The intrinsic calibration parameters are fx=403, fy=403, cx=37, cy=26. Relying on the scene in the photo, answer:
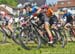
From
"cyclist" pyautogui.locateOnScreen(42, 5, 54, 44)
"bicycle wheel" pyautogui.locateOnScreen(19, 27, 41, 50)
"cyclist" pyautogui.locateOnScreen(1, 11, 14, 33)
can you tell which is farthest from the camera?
"cyclist" pyautogui.locateOnScreen(1, 11, 14, 33)

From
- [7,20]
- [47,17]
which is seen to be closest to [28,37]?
[47,17]

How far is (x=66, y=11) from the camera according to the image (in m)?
18.8

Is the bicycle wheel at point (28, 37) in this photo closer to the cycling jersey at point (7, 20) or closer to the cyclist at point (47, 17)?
the cyclist at point (47, 17)

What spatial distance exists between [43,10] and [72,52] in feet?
7.02

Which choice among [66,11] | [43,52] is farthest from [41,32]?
[66,11]

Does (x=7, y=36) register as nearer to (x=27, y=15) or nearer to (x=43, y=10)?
(x=27, y=15)

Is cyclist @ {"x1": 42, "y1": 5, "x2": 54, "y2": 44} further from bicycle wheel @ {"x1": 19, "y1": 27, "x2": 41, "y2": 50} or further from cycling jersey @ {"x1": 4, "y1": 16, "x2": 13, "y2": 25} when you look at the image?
cycling jersey @ {"x1": 4, "y1": 16, "x2": 13, "y2": 25}

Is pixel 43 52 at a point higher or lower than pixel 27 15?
lower

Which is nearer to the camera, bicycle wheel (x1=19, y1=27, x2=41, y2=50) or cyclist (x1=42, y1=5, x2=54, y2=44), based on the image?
bicycle wheel (x1=19, y1=27, x2=41, y2=50)

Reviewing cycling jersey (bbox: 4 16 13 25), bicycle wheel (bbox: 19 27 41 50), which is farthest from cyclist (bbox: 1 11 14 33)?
bicycle wheel (bbox: 19 27 41 50)

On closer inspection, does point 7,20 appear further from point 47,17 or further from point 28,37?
point 28,37

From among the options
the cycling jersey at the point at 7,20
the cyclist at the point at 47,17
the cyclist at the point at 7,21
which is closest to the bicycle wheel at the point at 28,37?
the cyclist at the point at 47,17

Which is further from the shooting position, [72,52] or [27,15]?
[27,15]

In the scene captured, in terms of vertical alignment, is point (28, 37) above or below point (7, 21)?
below
